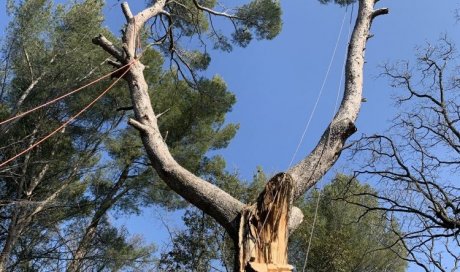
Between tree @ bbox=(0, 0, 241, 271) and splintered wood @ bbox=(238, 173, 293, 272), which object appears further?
tree @ bbox=(0, 0, 241, 271)

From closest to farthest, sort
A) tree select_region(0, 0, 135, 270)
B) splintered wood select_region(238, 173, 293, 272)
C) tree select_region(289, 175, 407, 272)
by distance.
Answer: splintered wood select_region(238, 173, 293, 272) → tree select_region(0, 0, 135, 270) → tree select_region(289, 175, 407, 272)

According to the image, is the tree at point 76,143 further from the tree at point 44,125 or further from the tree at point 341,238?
the tree at point 341,238

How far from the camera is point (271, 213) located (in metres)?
2.52

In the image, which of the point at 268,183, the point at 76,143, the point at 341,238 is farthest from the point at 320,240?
the point at 268,183

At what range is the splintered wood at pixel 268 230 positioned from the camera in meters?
2.38

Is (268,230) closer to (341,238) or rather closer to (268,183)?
(268,183)

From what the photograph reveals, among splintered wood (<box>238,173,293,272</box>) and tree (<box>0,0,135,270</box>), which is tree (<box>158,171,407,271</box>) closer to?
tree (<box>0,0,135,270</box>)

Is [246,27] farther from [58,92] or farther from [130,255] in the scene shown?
[130,255]

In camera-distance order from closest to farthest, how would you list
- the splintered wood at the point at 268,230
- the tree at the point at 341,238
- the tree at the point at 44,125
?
the splintered wood at the point at 268,230, the tree at the point at 44,125, the tree at the point at 341,238

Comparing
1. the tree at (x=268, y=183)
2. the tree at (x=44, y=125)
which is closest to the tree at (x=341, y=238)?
Answer: the tree at (x=44, y=125)

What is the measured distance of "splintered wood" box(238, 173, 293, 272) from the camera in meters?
2.38

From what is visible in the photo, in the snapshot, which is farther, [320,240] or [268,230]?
[320,240]

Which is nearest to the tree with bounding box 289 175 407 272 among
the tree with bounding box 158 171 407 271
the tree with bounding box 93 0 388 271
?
the tree with bounding box 158 171 407 271

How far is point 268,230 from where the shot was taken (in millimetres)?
2475
